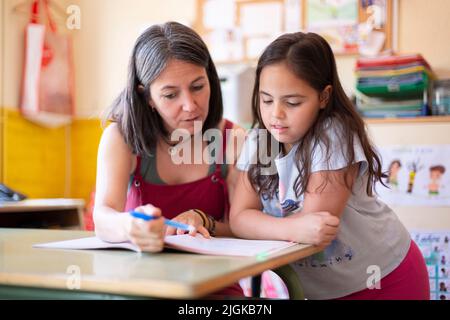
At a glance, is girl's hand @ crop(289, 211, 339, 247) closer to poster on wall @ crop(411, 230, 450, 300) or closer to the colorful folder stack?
poster on wall @ crop(411, 230, 450, 300)

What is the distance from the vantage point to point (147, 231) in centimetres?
80

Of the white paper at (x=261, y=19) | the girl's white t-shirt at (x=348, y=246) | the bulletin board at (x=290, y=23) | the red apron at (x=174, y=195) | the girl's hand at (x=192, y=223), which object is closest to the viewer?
the girl's hand at (x=192, y=223)

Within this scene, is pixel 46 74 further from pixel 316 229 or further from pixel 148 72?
pixel 316 229

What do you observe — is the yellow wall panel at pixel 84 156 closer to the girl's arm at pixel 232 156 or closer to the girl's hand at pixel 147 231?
the girl's arm at pixel 232 156

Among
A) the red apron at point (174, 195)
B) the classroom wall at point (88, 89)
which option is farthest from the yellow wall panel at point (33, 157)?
the red apron at point (174, 195)

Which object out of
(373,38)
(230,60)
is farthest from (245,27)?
(373,38)

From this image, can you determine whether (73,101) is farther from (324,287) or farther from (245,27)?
(324,287)

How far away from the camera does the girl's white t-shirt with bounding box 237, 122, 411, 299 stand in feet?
3.84

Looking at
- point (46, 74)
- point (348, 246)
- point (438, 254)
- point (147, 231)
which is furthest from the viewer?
point (46, 74)

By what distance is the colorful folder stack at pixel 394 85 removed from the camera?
7.54 feet

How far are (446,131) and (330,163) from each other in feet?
4.31

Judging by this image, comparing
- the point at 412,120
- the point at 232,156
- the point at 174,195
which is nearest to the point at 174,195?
the point at 174,195

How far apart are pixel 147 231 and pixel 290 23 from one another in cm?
235

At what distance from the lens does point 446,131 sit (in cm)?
220
